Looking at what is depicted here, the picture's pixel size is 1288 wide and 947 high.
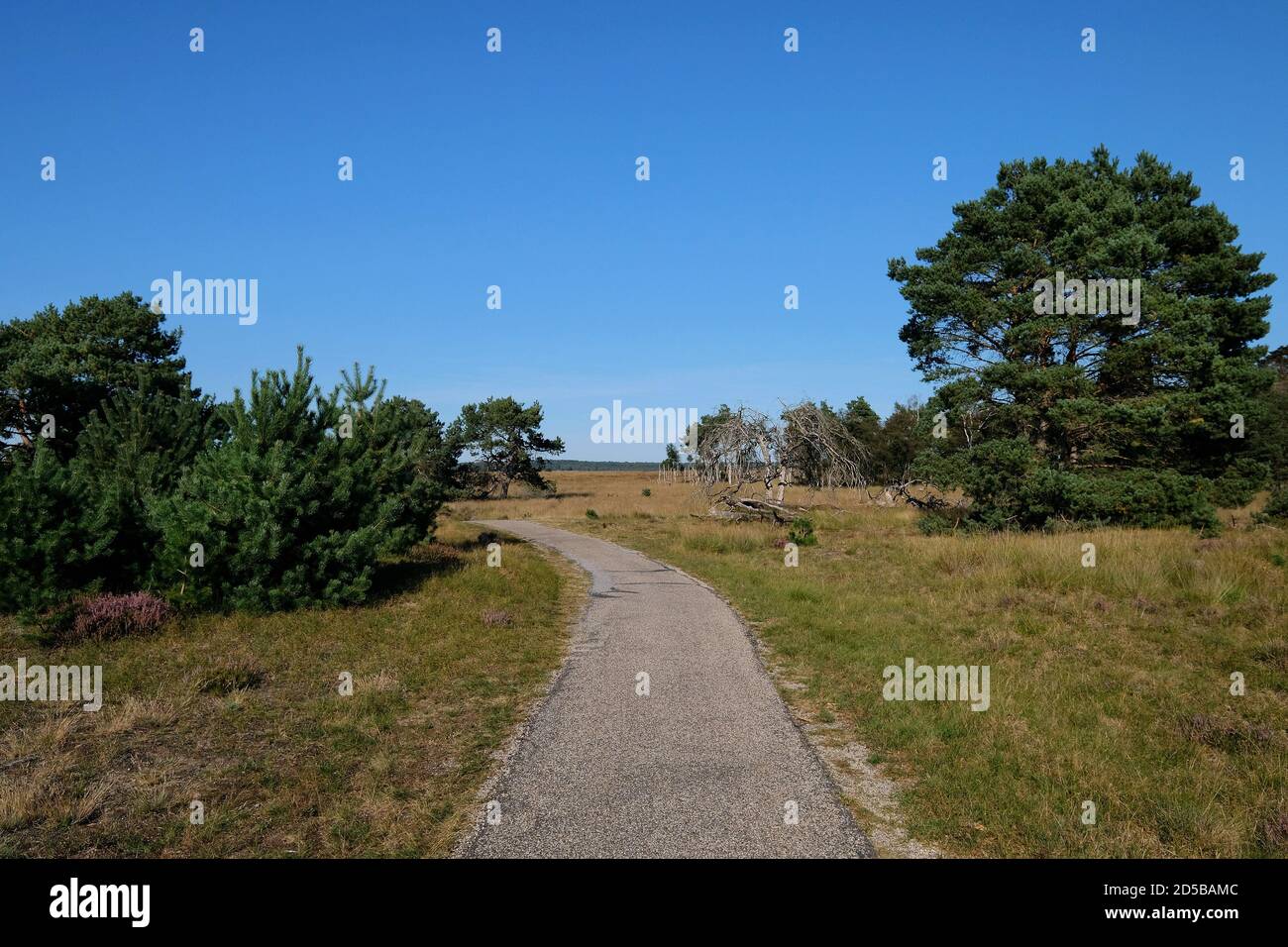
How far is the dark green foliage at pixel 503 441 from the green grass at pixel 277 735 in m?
41.8

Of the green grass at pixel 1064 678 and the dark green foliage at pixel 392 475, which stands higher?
the dark green foliage at pixel 392 475

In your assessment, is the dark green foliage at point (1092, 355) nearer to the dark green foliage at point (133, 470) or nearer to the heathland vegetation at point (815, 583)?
the heathland vegetation at point (815, 583)

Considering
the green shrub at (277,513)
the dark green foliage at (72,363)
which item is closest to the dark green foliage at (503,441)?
the dark green foliage at (72,363)

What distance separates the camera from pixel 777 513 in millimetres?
25844

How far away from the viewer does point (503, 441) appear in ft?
173

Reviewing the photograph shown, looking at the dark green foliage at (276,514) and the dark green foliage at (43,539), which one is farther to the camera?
the dark green foliage at (276,514)

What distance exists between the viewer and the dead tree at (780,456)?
25.4m

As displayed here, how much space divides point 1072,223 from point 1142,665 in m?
19.3

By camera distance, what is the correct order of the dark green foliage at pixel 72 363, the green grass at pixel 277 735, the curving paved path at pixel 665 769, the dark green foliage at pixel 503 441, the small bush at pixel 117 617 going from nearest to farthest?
the curving paved path at pixel 665 769 → the green grass at pixel 277 735 → the small bush at pixel 117 617 → the dark green foliage at pixel 72 363 → the dark green foliage at pixel 503 441

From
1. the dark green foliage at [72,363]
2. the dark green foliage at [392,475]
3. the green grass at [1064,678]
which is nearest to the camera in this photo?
the green grass at [1064,678]

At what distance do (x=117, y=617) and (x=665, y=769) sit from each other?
28.9 feet
